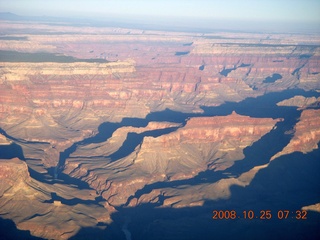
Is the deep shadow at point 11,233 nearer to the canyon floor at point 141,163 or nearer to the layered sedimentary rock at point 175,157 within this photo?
the canyon floor at point 141,163

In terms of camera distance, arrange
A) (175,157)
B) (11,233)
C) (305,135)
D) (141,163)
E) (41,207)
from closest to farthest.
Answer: (11,233) < (41,207) < (141,163) < (305,135) < (175,157)

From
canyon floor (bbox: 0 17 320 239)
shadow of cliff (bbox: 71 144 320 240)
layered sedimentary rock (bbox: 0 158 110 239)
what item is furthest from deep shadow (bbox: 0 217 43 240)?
shadow of cliff (bbox: 71 144 320 240)

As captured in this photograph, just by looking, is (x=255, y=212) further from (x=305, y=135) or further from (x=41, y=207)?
(x=41, y=207)

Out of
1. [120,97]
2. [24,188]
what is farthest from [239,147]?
[120,97]

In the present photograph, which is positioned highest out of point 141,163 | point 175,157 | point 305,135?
point 305,135

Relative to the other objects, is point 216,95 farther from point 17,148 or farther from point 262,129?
point 17,148
